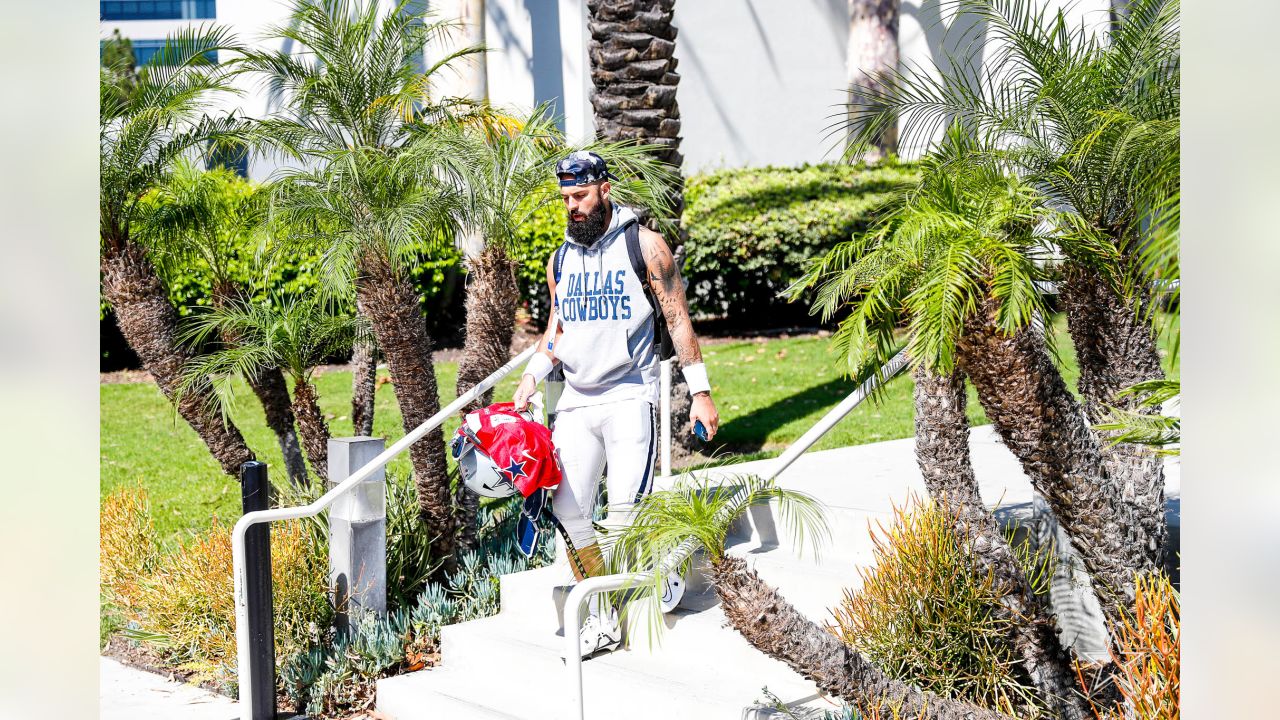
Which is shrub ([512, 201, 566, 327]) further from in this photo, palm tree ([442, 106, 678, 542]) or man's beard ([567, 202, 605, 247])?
man's beard ([567, 202, 605, 247])

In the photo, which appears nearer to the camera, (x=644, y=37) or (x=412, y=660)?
(x=412, y=660)

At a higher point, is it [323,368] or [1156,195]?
[1156,195]

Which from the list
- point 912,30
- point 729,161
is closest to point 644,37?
point 729,161

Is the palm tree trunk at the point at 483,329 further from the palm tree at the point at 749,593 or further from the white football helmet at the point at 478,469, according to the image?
the palm tree at the point at 749,593

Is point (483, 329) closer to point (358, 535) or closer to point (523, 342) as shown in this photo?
point (358, 535)

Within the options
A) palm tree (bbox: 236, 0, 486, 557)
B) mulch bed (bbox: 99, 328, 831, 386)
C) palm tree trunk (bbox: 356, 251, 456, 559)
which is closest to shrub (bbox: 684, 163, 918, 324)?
mulch bed (bbox: 99, 328, 831, 386)

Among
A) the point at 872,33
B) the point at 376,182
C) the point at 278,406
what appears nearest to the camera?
the point at 376,182

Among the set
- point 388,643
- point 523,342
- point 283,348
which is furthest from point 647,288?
point 523,342

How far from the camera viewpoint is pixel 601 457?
16.6 feet

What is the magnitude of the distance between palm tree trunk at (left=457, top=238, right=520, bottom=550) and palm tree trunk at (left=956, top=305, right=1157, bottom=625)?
298 cm

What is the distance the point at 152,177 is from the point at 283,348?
1.23 m
